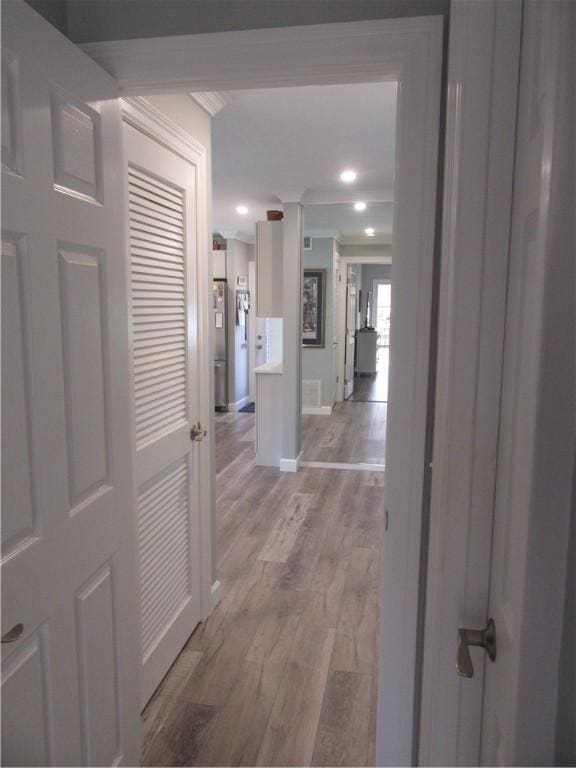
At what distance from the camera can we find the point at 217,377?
22.8ft

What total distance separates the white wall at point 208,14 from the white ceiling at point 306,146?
41.8 inches

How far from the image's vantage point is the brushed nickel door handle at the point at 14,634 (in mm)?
965

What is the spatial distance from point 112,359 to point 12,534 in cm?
51

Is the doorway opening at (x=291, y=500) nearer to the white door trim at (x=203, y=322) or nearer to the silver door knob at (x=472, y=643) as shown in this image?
the white door trim at (x=203, y=322)

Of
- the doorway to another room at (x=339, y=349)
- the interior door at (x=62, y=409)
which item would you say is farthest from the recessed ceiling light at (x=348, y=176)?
the interior door at (x=62, y=409)

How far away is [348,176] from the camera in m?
4.05

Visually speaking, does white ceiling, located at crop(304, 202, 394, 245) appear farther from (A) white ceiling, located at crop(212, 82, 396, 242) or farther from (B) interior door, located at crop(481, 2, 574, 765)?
(B) interior door, located at crop(481, 2, 574, 765)

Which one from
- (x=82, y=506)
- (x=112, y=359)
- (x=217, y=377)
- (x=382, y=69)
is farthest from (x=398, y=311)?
(x=217, y=377)

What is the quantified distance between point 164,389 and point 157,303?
0.32 m

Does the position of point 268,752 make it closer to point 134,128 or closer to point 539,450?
point 539,450

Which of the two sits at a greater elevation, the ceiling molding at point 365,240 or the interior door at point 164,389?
the ceiling molding at point 365,240

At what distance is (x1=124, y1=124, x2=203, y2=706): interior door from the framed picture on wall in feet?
15.5

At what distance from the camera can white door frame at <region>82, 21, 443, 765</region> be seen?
119 centimetres

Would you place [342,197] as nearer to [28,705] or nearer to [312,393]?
[312,393]
